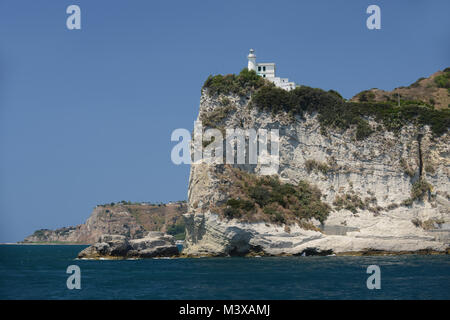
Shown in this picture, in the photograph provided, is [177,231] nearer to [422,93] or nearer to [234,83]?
[422,93]

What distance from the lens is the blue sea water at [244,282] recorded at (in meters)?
24.0

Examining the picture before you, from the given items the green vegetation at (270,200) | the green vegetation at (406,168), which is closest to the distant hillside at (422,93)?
the green vegetation at (406,168)

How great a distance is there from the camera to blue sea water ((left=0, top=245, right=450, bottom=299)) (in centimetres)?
2398

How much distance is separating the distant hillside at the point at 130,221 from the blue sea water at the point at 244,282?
294 feet

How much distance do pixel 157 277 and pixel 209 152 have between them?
19.9 m

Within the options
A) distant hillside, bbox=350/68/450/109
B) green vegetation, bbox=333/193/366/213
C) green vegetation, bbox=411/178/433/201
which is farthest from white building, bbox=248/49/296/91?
green vegetation, bbox=411/178/433/201

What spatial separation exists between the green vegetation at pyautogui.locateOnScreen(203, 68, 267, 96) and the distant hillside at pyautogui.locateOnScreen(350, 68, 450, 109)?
20.2 m

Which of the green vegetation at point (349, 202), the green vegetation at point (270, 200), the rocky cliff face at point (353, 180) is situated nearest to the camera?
the green vegetation at point (270, 200)

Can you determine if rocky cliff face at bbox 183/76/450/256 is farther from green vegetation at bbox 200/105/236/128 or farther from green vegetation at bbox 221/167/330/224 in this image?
green vegetation at bbox 221/167/330/224

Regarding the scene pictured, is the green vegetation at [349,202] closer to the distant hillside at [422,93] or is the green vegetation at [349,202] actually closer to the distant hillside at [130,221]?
the distant hillside at [422,93]

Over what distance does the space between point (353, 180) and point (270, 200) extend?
438 inches

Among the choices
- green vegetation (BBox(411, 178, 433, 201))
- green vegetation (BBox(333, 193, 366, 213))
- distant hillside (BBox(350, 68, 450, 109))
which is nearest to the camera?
green vegetation (BBox(333, 193, 366, 213))

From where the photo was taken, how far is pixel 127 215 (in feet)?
452
